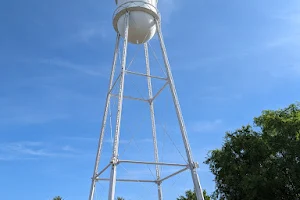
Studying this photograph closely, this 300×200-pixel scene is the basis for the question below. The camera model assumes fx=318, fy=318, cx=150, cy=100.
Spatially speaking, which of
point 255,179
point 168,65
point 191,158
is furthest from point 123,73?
point 255,179

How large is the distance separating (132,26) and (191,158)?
348 inches

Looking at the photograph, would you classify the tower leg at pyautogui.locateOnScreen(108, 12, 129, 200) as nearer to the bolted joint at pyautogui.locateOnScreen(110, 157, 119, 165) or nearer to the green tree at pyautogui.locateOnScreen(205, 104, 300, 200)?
the bolted joint at pyautogui.locateOnScreen(110, 157, 119, 165)

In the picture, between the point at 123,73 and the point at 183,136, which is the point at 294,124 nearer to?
the point at 183,136

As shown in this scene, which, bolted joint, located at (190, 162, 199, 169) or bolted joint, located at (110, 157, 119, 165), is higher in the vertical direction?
bolted joint, located at (190, 162, 199, 169)

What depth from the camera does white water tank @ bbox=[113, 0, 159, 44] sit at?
19.6 meters

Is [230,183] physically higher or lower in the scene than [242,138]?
lower

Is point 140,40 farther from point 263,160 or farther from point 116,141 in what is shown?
point 263,160

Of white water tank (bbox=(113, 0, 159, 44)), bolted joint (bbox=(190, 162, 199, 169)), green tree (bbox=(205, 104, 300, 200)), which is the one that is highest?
white water tank (bbox=(113, 0, 159, 44))

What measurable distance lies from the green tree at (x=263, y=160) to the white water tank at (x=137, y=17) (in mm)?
10444

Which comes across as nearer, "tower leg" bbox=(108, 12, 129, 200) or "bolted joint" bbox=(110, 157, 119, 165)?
"tower leg" bbox=(108, 12, 129, 200)

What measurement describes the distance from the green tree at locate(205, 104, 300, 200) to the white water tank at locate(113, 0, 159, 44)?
10444 mm

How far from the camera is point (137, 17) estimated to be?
19.7 m

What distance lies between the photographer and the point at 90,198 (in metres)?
17.8

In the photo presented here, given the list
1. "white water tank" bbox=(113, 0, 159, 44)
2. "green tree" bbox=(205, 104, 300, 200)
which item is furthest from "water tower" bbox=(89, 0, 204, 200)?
"green tree" bbox=(205, 104, 300, 200)
